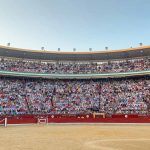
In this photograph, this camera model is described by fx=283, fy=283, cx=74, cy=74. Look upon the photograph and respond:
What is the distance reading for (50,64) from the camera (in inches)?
2217

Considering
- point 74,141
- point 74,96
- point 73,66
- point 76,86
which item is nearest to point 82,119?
point 74,96

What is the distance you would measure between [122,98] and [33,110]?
1552 centimetres

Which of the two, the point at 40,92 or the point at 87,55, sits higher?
the point at 87,55

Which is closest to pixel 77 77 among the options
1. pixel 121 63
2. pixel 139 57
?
pixel 121 63

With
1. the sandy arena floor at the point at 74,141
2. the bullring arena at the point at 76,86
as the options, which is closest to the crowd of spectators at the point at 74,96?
the bullring arena at the point at 76,86

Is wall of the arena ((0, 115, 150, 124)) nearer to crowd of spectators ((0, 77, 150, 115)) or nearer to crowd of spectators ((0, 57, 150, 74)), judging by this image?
crowd of spectators ((0, 77, 150, 115))

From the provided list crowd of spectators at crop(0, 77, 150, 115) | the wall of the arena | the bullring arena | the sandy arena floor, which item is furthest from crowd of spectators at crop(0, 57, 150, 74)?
the sandy arena floor

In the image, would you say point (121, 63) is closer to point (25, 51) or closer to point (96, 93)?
point (96, 93)

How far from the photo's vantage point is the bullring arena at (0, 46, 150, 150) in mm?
45938

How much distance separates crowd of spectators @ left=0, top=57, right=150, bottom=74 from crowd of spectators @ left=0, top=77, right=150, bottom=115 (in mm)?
2323

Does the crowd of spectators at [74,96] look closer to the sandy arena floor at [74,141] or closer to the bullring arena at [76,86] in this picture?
the bullring arena at [76,86]

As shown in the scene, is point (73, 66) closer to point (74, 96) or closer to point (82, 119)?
point (74, 96)

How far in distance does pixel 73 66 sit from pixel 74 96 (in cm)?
708

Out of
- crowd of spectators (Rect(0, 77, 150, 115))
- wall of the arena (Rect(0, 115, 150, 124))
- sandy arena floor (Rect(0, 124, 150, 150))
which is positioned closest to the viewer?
sandy arena floor (Rect(0, 124, 150, 150))
